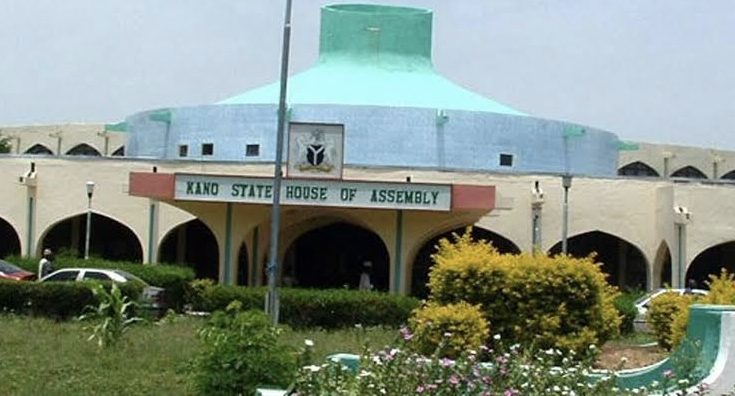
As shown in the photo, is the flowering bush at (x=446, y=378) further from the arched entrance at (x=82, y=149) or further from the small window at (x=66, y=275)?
the arched entrance at (x=82, y=149)

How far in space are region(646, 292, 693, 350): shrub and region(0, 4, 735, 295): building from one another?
47.3 feet

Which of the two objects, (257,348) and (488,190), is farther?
(488,190)

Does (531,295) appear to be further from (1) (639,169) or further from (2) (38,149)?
(2) (38,149)

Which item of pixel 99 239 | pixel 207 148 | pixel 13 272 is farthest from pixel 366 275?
pixel 99 239

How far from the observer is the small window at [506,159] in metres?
41.2

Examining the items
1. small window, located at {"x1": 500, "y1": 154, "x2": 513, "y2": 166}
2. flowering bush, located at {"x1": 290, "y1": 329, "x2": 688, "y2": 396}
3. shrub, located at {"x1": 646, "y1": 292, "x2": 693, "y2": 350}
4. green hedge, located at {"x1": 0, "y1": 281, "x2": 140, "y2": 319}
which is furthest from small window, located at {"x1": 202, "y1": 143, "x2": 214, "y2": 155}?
flowering bush, located at {"x1": 290, "y1": 329, "x2": 688, "y2": 396}

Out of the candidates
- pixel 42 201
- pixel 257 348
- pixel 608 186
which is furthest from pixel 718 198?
pixel 257 348

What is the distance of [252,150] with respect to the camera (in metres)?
40.1

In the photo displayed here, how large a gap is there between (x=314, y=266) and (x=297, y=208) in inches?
265

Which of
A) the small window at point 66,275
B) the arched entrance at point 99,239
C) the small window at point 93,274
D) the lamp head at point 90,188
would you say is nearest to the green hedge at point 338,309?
the small window at point 93,274

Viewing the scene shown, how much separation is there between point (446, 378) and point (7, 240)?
3457cm

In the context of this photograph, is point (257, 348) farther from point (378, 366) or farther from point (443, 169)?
Answer: point (443, 169)

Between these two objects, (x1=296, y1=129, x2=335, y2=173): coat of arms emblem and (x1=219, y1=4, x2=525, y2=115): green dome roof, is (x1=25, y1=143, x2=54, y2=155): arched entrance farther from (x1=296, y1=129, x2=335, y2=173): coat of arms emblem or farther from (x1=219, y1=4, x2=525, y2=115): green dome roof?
(x1=296, y1=129, x2=335, y2=173): coat of arms emblem

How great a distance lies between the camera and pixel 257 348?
467 inches
